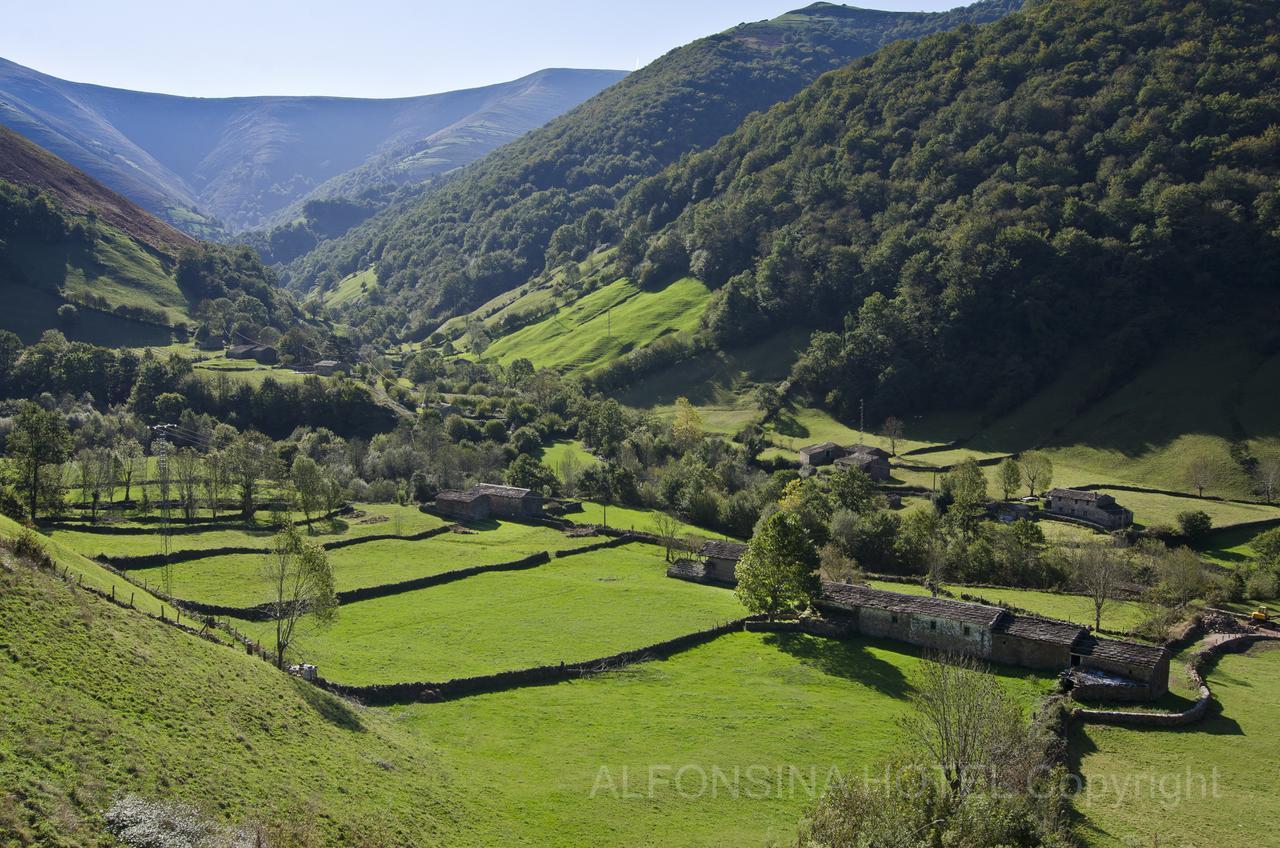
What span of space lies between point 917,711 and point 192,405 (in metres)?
114

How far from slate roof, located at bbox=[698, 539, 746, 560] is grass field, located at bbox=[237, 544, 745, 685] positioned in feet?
12.7

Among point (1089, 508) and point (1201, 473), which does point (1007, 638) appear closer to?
point (1089, 508)

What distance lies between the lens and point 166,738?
99.0 feet

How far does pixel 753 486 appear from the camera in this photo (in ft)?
342

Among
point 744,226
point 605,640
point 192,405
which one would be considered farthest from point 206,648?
point 744,226

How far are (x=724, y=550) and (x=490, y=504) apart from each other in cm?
3091

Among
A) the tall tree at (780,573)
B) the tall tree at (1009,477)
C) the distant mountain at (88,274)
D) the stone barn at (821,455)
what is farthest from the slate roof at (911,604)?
the distant mountain at (88,274)

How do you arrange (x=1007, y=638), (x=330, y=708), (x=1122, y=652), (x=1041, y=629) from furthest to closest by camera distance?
(x=1007, y=638), (x=1041, y=629), (x=1122, y=652), (x=330, y=708)

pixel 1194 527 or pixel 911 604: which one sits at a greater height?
pixel 1194 527

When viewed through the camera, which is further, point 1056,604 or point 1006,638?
point 1056,604

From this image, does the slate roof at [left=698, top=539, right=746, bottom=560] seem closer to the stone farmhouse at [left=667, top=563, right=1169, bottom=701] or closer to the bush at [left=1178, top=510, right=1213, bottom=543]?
the stone farmhouse at [left=667, top=563, right=1169, bottom=701]

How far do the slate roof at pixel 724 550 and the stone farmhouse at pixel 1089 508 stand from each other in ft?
133

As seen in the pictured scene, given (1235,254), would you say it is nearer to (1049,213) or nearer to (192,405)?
(1049,213)

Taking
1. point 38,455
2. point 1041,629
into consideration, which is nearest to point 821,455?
point 1041,629
